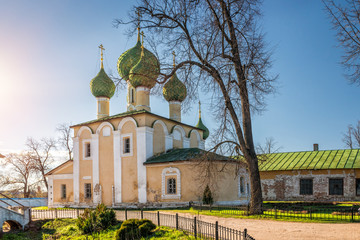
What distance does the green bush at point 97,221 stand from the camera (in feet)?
45.2

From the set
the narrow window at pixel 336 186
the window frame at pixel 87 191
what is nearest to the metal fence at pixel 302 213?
the narrow window at pixel 336 186

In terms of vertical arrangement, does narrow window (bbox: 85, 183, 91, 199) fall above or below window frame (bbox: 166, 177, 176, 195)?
below

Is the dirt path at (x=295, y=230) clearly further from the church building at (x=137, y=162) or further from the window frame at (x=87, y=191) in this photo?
the window frame at (x=87, y=191)

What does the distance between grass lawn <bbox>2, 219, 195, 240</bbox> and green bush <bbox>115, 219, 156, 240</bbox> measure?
26 centimetres

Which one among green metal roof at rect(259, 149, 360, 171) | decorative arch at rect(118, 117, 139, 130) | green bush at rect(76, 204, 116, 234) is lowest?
green bush at rect(76, 204, 116, 234)

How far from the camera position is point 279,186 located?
25.7 meters

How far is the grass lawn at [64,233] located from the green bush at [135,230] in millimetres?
263

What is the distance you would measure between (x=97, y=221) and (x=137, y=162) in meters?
7.39

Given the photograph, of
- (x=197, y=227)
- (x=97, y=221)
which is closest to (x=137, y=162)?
(x=97, y=221)

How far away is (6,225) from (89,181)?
704 cm

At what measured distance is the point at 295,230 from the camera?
10469 millimetres

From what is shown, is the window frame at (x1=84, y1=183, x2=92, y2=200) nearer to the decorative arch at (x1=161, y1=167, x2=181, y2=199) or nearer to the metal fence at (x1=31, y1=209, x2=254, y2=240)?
the decorative arch at (x1=161, y1=167, x2=181, y2=199)

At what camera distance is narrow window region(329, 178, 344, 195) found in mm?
23344

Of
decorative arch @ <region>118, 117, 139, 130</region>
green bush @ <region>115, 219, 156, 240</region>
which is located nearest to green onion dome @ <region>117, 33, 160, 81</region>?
decorative arch @ <region>118, 117, 139, 130</region>
